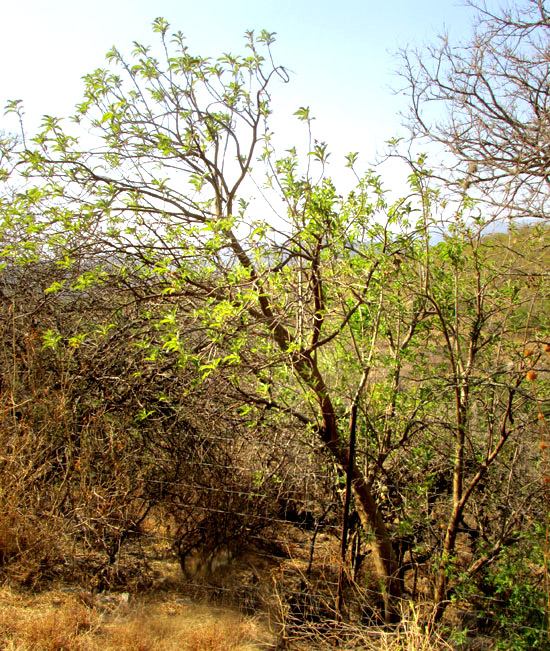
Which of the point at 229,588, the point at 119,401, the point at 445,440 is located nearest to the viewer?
the point at 445,440

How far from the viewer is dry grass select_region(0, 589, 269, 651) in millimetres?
2967

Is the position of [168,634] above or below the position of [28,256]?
below

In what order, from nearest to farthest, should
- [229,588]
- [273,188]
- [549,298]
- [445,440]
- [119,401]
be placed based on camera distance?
[273,188] → [445,440] → [549,298] → [229,588] → [119,401]

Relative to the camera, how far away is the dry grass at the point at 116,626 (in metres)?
2.97

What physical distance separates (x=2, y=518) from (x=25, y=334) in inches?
60.9

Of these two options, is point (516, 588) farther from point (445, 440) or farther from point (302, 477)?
point (302, 477)

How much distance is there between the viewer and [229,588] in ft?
12.9

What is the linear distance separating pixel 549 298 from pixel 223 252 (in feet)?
7.72

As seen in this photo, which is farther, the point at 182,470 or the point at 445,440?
the point at 182,470

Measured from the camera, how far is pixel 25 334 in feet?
14.6

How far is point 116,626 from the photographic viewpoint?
3230 mm

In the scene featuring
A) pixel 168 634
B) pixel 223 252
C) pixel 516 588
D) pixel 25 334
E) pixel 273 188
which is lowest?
pixel 168 634

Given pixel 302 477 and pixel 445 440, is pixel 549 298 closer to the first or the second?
pixel 445 440

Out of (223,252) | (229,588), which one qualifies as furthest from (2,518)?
(223,252)
